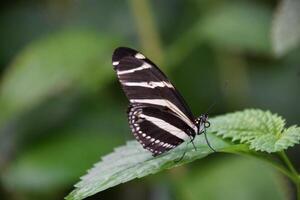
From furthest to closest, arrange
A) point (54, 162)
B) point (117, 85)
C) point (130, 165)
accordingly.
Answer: point (117, 85) < point (54, 162) < point (130, 165)

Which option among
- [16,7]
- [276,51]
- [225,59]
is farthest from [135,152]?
[16,7]

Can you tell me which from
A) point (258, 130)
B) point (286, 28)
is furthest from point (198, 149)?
point (286, 28)

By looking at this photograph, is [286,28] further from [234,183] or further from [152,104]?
[152,104]

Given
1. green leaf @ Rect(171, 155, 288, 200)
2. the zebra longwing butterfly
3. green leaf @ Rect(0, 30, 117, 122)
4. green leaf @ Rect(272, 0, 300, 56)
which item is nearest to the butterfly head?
the zebra longwing butterfly

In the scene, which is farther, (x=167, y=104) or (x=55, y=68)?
(x=55, y=68)

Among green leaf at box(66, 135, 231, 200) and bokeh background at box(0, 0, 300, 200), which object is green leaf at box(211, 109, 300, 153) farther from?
bokeh background at box(0, 0, 300, 200)

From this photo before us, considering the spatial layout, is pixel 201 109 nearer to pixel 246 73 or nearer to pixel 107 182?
pixel 246 73
